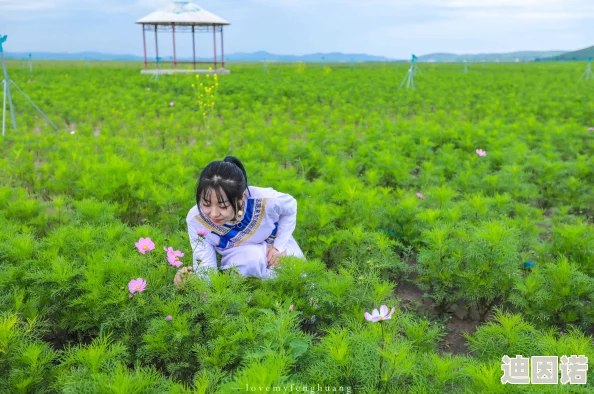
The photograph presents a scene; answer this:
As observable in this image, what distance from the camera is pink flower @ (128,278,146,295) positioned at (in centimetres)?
263

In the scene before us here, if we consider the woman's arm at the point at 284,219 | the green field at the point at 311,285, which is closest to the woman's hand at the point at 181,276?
the green field at the point at 311,285

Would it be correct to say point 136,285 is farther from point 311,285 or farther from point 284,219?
point 284,219

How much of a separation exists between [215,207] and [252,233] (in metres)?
0.52

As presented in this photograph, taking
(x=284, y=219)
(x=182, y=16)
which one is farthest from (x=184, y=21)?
(x=284, y=219)

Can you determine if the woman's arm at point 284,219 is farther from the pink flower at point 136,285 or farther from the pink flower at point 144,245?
the pink flower at point 136,285

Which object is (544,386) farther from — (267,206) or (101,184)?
(101,184)

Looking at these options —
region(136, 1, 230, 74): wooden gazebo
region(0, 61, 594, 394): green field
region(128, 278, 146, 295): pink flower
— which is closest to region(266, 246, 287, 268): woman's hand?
region(0, 61, 594, 394): green field

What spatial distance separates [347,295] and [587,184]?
15.1 feet

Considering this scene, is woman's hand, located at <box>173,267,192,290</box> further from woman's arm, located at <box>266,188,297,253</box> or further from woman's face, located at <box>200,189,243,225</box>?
woman's arm, located at <box>266,188,297,253</box>

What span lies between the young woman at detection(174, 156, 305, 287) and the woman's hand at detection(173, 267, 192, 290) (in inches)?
6.8

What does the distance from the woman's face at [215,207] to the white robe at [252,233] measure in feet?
0.75

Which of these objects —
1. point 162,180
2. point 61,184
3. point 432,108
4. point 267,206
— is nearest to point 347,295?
point 267,206

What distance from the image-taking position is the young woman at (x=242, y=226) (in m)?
3.01

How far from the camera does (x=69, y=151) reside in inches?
266
